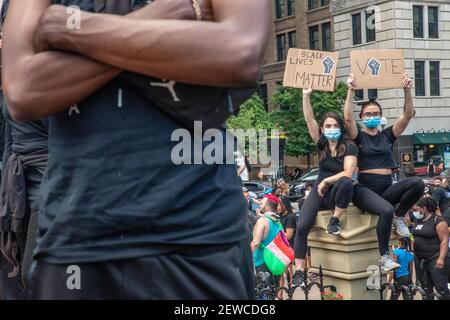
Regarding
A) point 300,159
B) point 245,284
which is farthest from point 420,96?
point 245,284

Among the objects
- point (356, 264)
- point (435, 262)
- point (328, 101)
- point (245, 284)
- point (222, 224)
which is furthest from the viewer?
point (328, 101)

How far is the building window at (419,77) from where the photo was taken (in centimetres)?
4047

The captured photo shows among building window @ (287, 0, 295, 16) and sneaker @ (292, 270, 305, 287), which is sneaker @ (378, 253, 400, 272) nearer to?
sneaker @ (292, 270, 305, 287)

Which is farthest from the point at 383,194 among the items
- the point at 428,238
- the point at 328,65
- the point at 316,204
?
the point at 428,238

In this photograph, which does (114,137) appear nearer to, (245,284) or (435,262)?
(245,284)

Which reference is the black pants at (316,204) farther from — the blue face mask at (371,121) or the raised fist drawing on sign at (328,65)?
the raised fist drawing on sign at (328,65)

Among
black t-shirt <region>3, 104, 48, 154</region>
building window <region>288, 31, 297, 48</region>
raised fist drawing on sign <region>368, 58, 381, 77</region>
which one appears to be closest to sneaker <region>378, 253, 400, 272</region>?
raised fist drawing on sign <region>368, 58, 381, 77</region>

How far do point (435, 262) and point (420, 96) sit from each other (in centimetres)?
3187

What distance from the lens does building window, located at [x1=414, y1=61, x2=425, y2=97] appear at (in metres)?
40.5

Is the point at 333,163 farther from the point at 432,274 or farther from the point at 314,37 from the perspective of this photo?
the point at 314,37

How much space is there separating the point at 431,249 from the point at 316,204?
4.04 meters

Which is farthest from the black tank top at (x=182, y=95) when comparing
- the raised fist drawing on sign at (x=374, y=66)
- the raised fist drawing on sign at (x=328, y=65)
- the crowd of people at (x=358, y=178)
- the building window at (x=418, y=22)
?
the building window at (x=418, y=22)

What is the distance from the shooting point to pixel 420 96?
41.2m

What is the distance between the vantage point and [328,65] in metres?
9.00
